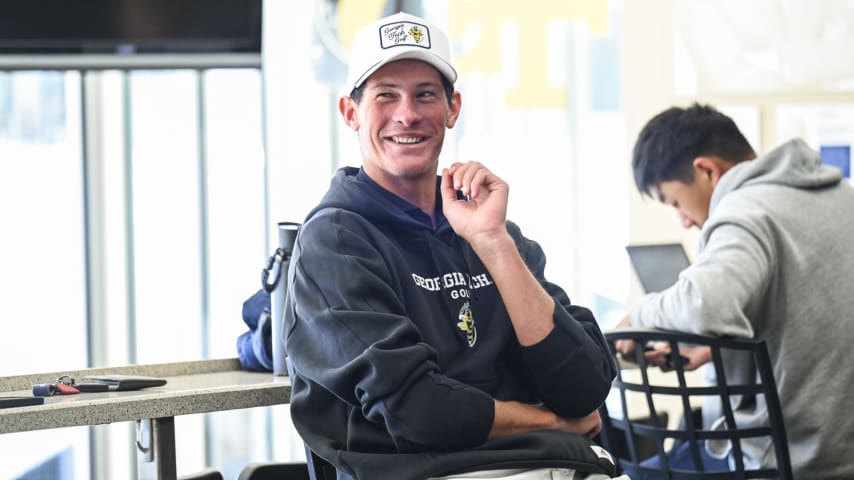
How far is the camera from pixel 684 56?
190 inches

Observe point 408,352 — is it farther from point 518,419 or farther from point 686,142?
point 686,142

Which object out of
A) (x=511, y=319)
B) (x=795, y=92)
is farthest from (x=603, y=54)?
(x=511, y=319)

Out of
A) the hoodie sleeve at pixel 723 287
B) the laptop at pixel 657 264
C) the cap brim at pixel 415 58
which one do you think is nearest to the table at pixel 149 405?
the cap brim at pixel 415 58

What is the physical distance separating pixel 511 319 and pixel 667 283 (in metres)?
1.21

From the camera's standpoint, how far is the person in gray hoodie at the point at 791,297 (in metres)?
2.27

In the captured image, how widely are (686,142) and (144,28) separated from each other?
2272 mm

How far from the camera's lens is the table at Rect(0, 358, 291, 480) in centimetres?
157

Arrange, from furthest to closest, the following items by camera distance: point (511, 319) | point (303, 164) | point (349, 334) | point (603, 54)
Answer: point (603, 54) → point (303, 164) → point (511, 319) → point (349, 334)

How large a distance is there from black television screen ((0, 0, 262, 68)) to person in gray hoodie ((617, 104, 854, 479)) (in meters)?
2.24

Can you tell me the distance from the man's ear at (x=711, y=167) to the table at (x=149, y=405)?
4.47 ft

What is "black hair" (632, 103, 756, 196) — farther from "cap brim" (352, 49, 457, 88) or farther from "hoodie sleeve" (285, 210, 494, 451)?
"hoodie sleeve" (285, 210, 494, 451)

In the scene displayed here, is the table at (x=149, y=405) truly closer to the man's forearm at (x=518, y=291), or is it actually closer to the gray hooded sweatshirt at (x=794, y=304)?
the man's forearm at (x=518, y=291)

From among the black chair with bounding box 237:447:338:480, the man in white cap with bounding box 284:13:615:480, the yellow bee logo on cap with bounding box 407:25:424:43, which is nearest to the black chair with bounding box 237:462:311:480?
the black chair with bounding box 237:447:338:480

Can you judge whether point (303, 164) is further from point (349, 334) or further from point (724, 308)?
point (349, 334)
